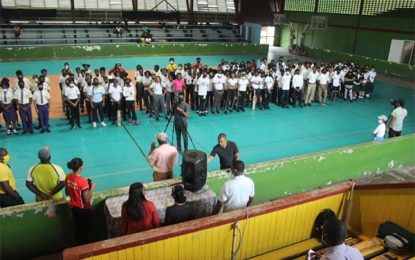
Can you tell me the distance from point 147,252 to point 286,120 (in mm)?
9932

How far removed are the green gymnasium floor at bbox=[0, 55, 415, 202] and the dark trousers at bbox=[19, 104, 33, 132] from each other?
326 mm

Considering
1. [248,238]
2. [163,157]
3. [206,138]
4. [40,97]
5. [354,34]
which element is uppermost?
[354,34]

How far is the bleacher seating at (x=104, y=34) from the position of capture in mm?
24000

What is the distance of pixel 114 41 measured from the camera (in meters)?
26.1

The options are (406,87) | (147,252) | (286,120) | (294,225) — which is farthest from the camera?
(406,87)

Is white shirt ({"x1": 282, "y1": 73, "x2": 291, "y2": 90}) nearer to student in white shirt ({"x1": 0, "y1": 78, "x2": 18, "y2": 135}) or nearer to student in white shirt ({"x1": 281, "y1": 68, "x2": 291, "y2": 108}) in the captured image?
student in white shirt ({"x1": 281, "y1": 68, "x2": 291, "y2": 108})

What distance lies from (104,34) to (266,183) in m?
22.9

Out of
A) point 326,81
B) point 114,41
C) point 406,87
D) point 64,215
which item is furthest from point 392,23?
point 64,215

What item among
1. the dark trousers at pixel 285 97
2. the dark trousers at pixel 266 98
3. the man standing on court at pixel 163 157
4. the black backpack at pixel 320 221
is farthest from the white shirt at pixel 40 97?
the dark trousers at pixel 285 97

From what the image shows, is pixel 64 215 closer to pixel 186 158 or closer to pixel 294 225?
pixel 186 158

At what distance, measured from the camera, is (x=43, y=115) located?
35.1 ft

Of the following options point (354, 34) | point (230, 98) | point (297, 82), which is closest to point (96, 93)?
point (230, 98)

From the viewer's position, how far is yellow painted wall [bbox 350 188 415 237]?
215 inches

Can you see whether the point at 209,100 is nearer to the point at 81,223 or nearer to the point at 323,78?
the point at 323,78
